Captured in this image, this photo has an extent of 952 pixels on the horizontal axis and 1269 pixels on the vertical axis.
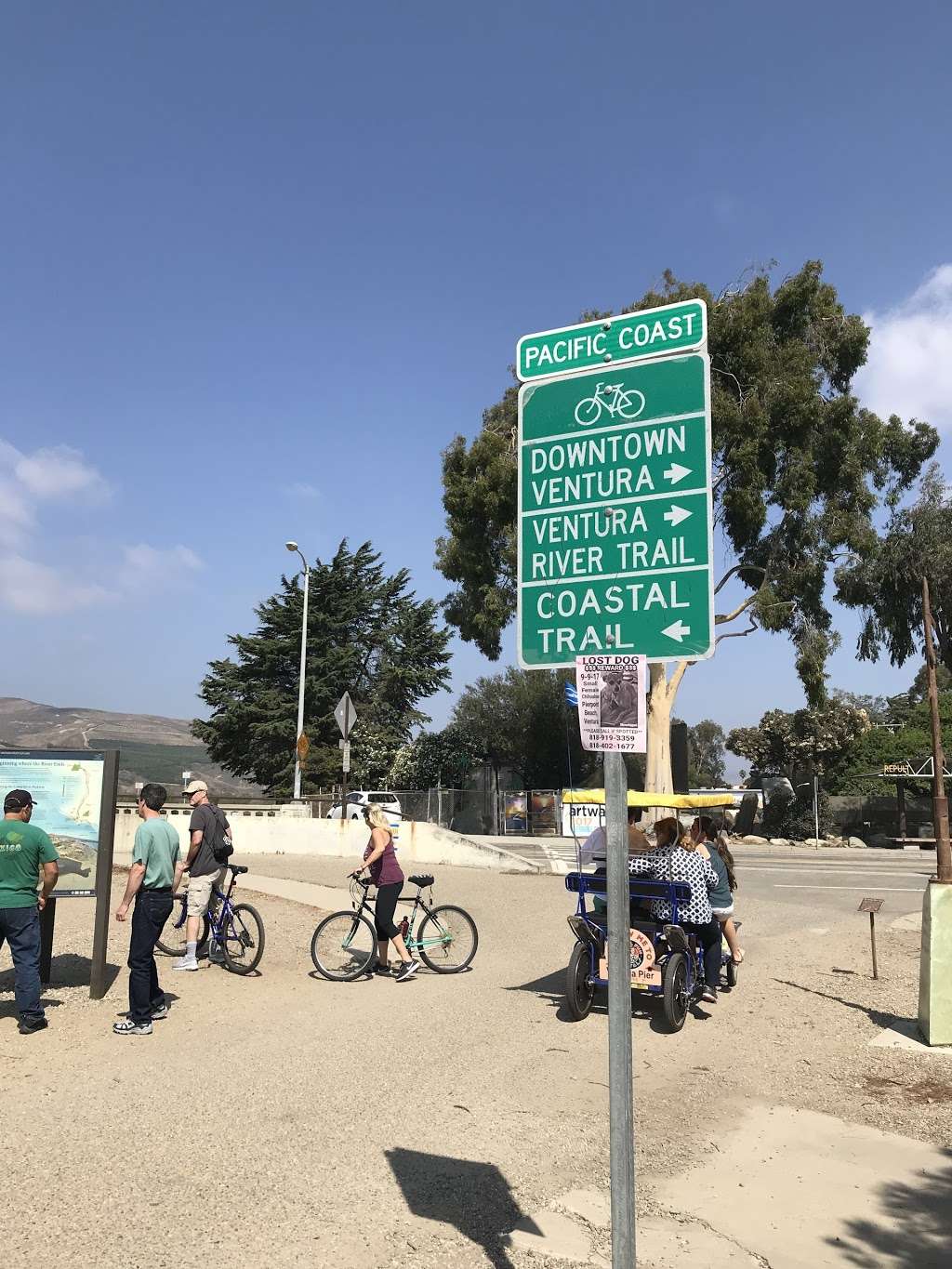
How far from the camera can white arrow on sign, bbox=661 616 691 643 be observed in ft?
10.00

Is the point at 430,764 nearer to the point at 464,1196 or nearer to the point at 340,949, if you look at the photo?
the point at 340,949

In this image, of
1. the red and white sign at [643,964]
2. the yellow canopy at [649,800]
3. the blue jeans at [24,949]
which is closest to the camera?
the blue jeans at [24,949]

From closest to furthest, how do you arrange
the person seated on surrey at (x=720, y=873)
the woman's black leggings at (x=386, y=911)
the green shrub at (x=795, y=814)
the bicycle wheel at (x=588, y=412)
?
the bicycle wheel at (x=588, y=412) < the person seated on surrey at (x=720, y=873) < the woman's black leggings at (x=386, y=911) < the green shrub at (x=795, y=814)

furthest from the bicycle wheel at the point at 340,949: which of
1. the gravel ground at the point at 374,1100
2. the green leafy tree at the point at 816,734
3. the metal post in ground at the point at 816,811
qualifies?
the green leafy tree at the point at 816,734

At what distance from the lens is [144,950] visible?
754 cm

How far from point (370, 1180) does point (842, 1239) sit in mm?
2178

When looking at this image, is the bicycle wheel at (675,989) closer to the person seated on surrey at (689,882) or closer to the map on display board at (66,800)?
the person seated on surrey at (689,882)

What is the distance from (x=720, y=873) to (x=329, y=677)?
135ft

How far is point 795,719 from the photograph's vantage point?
40344 mm

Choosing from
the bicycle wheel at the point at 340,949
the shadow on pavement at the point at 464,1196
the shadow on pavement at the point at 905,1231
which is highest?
the bicycle wheel at the point at 340,949

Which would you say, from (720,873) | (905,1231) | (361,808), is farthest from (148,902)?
(361,808)

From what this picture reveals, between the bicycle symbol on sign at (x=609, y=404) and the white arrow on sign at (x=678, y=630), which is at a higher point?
the bicycle symbol on sign at (x=609, y=404)

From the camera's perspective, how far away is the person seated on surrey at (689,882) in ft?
28.3

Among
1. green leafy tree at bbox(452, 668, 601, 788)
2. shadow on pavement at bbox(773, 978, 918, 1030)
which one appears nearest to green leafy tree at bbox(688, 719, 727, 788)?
green leafy tree at bbox(452, 668, 601, 788)
